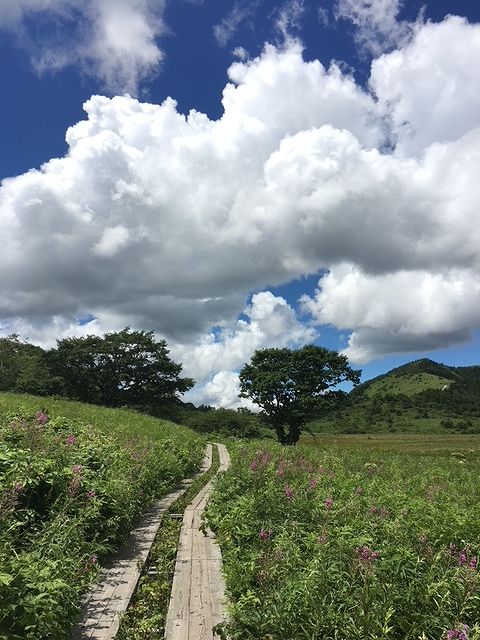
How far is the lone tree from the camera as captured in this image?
52344 mm

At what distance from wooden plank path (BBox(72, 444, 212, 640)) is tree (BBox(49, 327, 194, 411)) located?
179ft

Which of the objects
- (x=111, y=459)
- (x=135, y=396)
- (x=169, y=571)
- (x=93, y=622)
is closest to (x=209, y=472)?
(x=111, y=459)

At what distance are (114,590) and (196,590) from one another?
3.76 ft

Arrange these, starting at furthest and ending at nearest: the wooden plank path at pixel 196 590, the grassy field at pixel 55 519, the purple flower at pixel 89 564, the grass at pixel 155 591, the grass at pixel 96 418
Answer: the grass at pixel 96 418, the purple flower at pixel 89 564, the wooden plank path at pixel 196 590, the grass at pixel 155 591, the grassy field at pixel 55 519

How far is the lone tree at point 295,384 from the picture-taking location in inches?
2061

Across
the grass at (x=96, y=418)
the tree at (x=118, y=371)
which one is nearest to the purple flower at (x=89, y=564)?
the grass at (x=96, y=418)

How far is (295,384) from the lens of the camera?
53.0 meters

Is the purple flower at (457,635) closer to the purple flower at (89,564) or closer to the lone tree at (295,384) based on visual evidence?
the purple flower at (89,564)

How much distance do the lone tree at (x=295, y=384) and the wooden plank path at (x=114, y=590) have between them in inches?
1694

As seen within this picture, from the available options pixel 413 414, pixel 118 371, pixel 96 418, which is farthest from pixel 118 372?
pixel 413 414

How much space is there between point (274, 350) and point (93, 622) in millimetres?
50481

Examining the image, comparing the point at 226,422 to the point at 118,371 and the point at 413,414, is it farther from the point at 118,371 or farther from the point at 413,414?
the point at 413,414

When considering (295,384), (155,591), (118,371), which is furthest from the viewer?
(118,371)

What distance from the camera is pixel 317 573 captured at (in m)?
5.15
